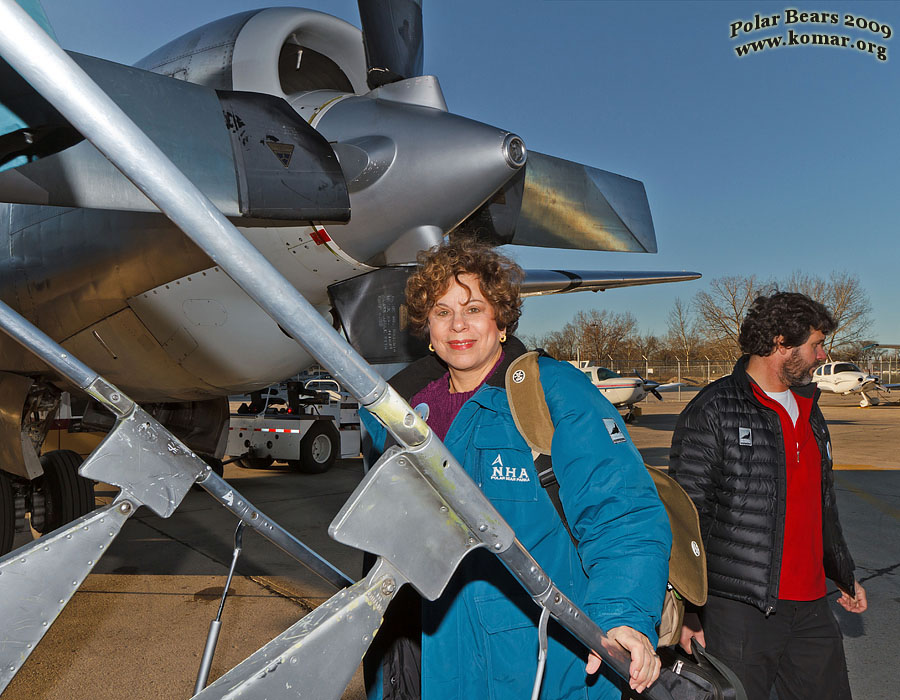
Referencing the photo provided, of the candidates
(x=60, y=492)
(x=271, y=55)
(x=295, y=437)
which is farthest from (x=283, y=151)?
(x=295, y=437)

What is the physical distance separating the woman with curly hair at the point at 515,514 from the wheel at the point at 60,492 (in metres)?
4.45

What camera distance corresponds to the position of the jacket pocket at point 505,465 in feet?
5.08

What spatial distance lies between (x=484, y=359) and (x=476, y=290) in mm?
187

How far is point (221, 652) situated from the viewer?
3.47 metres

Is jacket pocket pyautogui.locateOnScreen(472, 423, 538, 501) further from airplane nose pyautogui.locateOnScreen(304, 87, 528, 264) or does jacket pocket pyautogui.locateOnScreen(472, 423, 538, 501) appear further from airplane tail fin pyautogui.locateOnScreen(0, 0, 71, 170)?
airplane nose pyautogui.locateOnScreen(304, 87, 528, 264)

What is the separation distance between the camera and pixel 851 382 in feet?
86.8

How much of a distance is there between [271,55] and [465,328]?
2408 millimetres

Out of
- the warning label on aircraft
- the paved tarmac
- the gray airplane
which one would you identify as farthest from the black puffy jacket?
the warning label on aircraft

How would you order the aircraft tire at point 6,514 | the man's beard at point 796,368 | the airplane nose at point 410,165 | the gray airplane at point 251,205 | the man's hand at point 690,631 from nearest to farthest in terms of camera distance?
the man's hand at point 690,631, the man's beard at point 796,368, the gray airplane at point 251,205, the airplane nose at point 410,165, the aircraft tire at point 6,514

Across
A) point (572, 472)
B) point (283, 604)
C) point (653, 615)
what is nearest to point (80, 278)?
point (283, 604)

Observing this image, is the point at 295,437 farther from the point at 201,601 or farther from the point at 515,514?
the point at 515,514

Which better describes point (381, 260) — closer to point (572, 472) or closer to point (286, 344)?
point (286, 344)

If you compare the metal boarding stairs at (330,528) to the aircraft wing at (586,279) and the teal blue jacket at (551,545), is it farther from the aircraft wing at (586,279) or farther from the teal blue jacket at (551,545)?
the aircraft wing at (586,279)

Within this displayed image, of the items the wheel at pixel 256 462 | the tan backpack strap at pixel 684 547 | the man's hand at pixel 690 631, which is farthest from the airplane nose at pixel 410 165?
the wheel at pixel 256 462
